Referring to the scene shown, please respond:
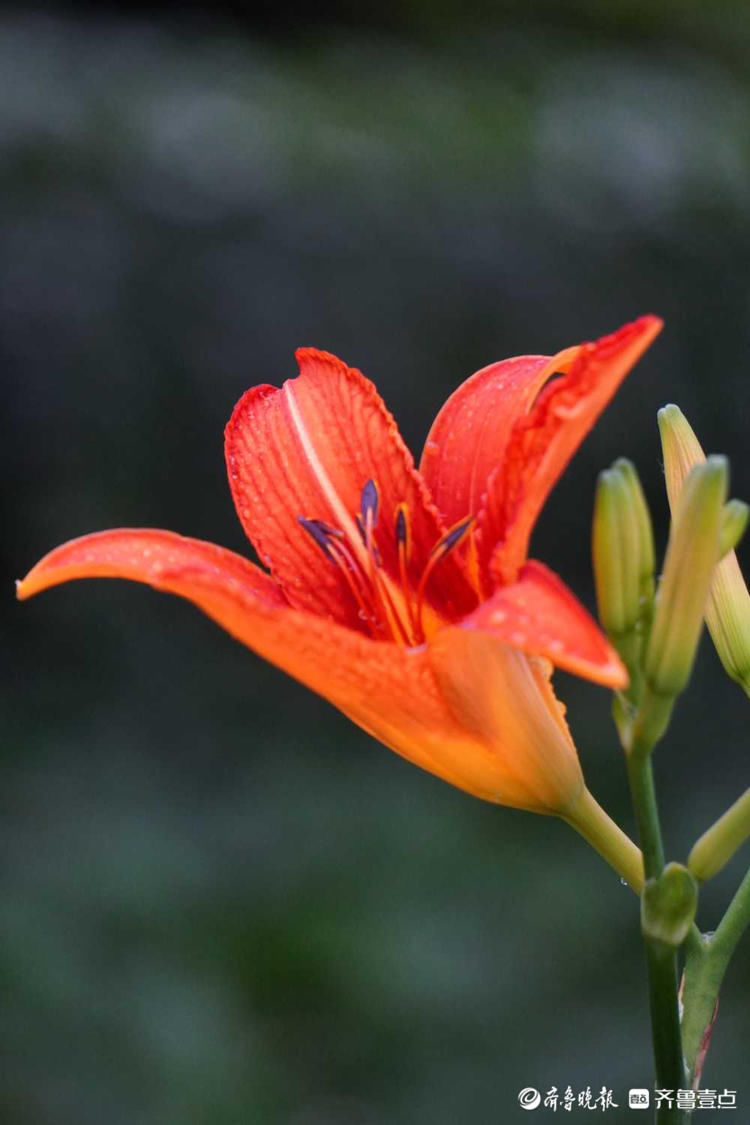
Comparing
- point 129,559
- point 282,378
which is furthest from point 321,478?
point 282,378

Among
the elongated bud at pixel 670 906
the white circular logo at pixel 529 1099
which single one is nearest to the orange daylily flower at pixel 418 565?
the elongated bud at pixel 670 906

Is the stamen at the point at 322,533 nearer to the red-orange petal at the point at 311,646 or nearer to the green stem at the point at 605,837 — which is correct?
the red-orange petal at the point at 311,646

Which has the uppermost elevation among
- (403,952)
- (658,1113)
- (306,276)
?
(306,276)

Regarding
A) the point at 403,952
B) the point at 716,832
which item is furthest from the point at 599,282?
the point at 716,832

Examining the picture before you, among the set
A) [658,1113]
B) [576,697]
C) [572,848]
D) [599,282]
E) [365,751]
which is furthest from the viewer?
[599,282]

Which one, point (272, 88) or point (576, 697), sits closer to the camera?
point (576, 697)

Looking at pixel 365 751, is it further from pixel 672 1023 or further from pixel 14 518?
pixel 672 1023

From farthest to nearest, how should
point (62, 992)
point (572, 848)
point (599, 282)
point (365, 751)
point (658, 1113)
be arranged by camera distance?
point (599, 282)
point (365, 751)
point (572, 848)
point (62, 992)
point (658, 1113)

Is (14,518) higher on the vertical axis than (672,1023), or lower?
higher
